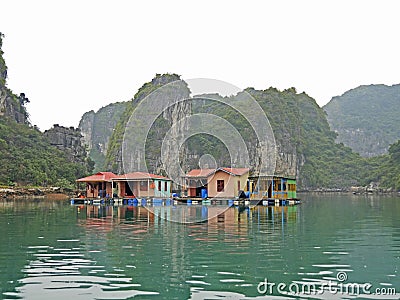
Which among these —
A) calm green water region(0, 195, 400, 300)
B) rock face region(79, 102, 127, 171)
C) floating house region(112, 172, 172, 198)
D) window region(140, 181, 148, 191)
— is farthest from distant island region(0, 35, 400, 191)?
calm green water region(0, 195, 400, 300)

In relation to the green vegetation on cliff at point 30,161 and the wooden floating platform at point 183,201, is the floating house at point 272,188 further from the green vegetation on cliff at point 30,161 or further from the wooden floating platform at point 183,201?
the green vegetation on cliff at point 30,161

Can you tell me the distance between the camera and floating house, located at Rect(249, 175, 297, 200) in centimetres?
4269

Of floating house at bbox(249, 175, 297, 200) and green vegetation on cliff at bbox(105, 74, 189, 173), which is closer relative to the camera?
floating house at bbox(249, 175, 297, 200)

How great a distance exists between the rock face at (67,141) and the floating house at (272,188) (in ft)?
126

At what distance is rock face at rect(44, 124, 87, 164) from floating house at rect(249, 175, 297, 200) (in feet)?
126

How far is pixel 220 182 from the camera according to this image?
4556 cm

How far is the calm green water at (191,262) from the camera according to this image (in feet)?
32.5

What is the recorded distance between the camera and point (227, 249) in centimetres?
1464

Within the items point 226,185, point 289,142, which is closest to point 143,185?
point 226,185

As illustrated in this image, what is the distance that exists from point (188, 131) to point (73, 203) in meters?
64.1

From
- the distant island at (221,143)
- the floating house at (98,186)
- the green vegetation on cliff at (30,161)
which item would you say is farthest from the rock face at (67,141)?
the floating house at (98,186)

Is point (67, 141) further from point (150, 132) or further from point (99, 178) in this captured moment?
point (99, 178)

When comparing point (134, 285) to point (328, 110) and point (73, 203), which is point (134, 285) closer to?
point (73, 203)

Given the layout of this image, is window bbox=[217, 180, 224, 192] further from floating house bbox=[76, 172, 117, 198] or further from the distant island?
the distant island
